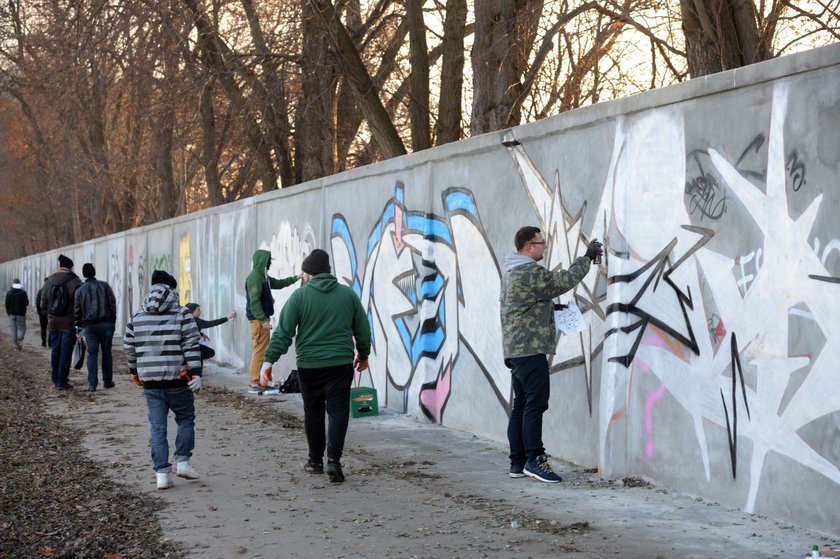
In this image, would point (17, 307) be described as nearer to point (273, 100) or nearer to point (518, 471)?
point (273, 100)

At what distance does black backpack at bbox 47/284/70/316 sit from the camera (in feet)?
49.4

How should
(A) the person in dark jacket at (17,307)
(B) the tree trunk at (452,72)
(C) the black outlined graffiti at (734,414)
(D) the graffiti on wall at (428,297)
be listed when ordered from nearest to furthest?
(C) the black outlined graffiti at (734,414)
(D) the graffiti on wall at (428,297)
(B) the tree trunk at (452,72)
(A) the person in dark jacket at (17,307)

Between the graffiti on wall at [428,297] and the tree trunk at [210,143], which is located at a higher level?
the tree trunk at [210,143]

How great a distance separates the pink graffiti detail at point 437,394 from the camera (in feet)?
33.5

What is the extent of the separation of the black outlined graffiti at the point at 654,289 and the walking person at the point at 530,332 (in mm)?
372

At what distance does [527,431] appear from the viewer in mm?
7359

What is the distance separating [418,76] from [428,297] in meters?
6.78

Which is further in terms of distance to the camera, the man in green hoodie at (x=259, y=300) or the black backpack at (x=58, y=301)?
the black backpack at (x=58, y=301)

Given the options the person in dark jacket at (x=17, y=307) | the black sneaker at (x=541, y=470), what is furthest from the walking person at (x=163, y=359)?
the person in dark jacket at (x=17, y=307)

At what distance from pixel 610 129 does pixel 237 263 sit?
1094 centimetres

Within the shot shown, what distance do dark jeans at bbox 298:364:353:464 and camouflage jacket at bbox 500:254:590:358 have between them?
1.28m

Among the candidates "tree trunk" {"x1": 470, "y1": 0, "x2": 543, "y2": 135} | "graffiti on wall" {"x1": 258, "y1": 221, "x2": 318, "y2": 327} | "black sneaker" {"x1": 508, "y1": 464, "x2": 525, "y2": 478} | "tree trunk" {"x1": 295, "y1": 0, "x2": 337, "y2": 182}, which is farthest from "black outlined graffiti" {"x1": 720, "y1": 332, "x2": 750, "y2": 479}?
"tree trunk" {"x1": 295, "y1": 0, "x2": 337, "y2": 182}

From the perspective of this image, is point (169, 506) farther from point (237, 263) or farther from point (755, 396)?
point (237, 263)

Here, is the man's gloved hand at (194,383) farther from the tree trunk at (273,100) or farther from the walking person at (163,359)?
the tree trunk at (273,100)
